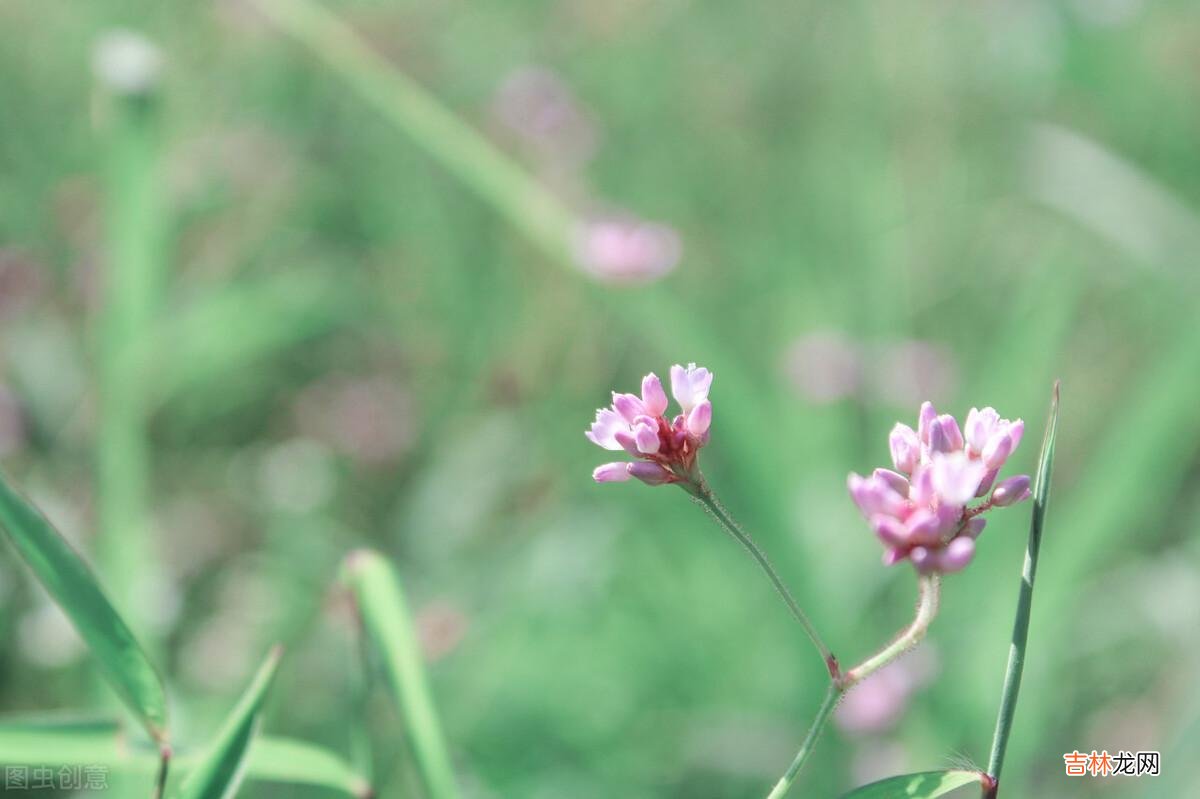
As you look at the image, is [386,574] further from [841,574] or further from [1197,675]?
[1197,675]

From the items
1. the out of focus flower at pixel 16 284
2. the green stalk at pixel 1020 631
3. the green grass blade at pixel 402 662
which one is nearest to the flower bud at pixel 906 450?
the green stalk at pixel 1020 631

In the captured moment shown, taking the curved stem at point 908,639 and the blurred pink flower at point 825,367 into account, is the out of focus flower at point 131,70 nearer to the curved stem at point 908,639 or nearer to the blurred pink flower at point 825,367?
the curved stem at point 908,639

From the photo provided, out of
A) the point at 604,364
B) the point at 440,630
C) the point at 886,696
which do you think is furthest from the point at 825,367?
the point at 440,630

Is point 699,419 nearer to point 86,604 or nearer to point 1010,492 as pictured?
point 1010,492

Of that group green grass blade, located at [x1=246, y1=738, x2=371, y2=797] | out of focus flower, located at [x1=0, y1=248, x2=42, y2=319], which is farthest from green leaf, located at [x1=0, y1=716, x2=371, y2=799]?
out of focus flower, located at [x1=0, y1=248, x2=42, y2=319]

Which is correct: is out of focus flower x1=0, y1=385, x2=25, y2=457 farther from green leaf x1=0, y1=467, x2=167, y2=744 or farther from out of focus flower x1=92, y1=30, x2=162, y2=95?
green leaf x1=0, y1=467, x2=167, y2=744
